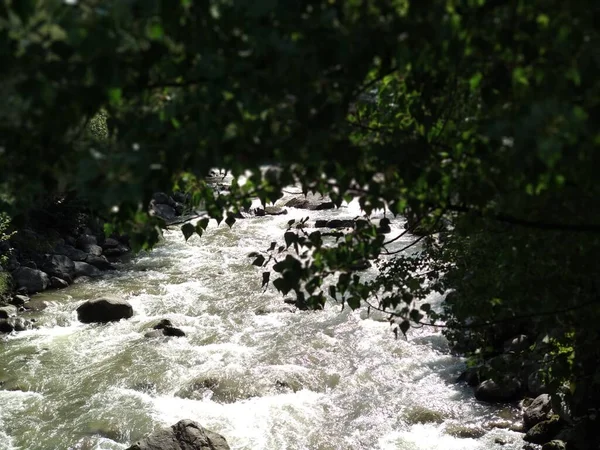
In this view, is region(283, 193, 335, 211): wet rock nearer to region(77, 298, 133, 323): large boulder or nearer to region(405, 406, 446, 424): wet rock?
region(77, 298, 133, 323): large boulder

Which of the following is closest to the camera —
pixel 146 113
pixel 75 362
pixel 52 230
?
pixel 146 113

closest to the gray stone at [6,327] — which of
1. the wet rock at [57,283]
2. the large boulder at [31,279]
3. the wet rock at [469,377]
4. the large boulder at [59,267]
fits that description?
the large boulder at [31,279]

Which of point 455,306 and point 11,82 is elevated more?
point 11,82

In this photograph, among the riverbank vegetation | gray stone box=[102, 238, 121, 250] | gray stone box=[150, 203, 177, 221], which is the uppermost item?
the riverbank vegetation

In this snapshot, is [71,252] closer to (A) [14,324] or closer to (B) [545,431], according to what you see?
(A) [14,324]

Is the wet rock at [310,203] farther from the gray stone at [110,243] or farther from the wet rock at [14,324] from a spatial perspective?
the wet rock at [14,324]

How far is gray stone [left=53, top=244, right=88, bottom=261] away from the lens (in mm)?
16016

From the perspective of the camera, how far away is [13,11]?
77.2 inches

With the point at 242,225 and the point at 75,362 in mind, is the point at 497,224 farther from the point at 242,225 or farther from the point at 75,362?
the point at 242,225

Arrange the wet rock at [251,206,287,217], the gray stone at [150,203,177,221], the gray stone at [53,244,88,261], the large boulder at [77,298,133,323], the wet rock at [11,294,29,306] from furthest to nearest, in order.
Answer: the wet rock at [251,206,287,217]
the gray stone at [150,203,177,221]
the gray stone at [53,244,88,261]
the wet rock at [11,294,29,306]
the large boulder at [77,298,133,323]

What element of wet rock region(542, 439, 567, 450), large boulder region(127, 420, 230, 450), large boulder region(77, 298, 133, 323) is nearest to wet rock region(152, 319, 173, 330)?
large boulder region(77, 298, 133, 323)

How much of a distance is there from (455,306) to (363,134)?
1.48m

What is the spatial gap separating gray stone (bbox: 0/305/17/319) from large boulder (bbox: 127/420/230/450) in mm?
6103

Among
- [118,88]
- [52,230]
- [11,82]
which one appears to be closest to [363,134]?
[118,88]
